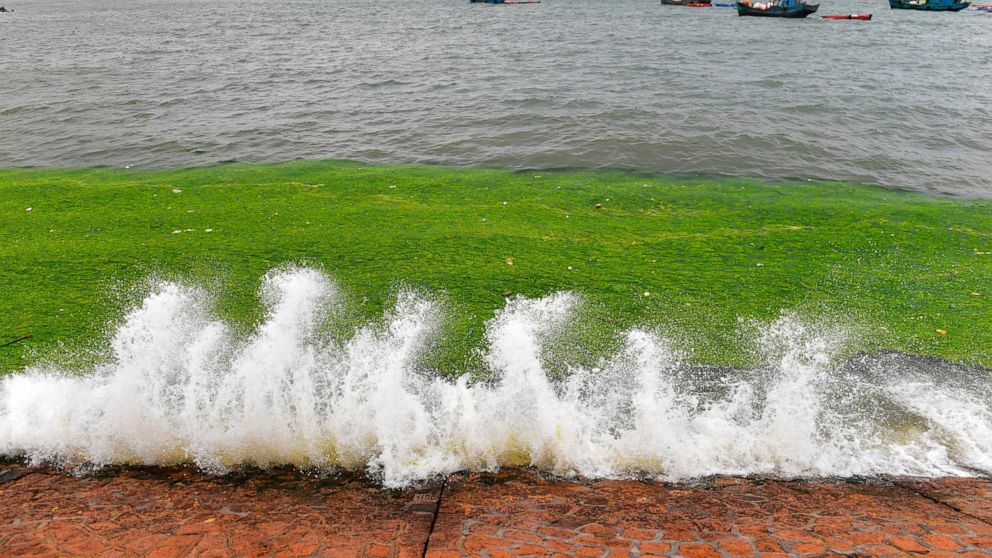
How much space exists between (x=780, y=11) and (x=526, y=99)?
33.4 meters

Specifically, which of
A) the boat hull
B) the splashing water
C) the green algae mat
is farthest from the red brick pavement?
the boat hull

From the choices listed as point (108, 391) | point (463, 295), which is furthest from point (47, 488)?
point (463, 295)

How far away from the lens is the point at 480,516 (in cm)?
407

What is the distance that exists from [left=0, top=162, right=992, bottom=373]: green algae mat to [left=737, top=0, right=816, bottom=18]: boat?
123 feet

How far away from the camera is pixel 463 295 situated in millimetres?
6684

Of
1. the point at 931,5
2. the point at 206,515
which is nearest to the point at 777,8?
the point at 931,5

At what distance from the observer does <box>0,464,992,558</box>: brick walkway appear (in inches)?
145

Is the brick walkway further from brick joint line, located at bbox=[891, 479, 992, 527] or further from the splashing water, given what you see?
the splashing water

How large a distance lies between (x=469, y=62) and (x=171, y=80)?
11341 mm

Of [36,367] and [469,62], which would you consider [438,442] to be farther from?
[469,62]

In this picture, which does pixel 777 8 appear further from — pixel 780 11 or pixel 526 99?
pixel 526 99

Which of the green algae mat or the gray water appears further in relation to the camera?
the gray water

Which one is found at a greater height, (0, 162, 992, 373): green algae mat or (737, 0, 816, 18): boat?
(737, 0, 816, 18): boat

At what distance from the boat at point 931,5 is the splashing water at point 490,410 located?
56.4 metres
